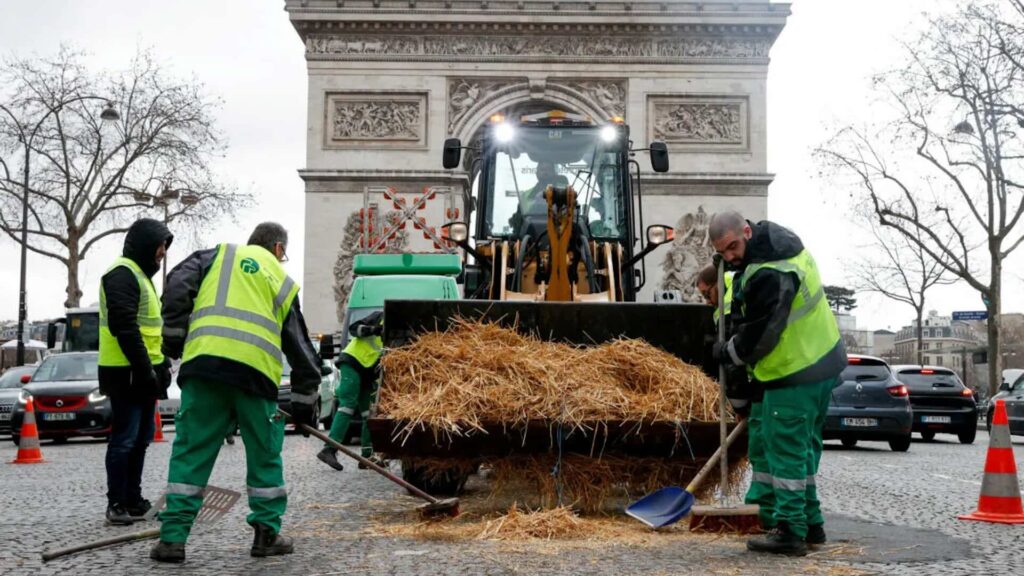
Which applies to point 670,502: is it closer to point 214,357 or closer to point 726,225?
point 726,225

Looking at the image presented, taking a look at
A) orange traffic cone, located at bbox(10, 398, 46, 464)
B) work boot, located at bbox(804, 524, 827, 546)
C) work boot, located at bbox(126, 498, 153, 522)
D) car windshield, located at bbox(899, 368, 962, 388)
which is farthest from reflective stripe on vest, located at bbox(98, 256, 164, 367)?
car windshield, located at bbox(899, 368, 962, 388)

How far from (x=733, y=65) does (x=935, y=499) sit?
90.2ft

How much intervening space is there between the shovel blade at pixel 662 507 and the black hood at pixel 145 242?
133 inches

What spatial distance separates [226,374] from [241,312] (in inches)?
12.6

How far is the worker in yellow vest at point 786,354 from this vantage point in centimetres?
619

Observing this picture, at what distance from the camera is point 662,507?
699 centimetres

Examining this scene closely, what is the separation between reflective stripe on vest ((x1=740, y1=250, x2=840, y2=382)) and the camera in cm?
636

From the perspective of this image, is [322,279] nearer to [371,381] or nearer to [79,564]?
[371,381]

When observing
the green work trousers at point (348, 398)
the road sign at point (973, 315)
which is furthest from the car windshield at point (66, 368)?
the road sign at point (973, 315)

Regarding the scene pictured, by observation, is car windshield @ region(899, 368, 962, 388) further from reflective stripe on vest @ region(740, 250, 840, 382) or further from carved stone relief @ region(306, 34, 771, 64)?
carved stone relief @ region(306, 34, 771, 64)

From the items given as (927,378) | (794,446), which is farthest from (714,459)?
(927,378)

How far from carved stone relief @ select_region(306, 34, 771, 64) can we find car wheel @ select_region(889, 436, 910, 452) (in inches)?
799

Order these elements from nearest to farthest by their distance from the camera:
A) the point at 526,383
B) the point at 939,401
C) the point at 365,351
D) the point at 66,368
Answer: the point at 526,383
the point at 365,351
the point at 66,368
the point at 939,401

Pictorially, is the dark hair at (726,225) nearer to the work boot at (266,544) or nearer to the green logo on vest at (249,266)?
the green logo on vest at (249,266)
